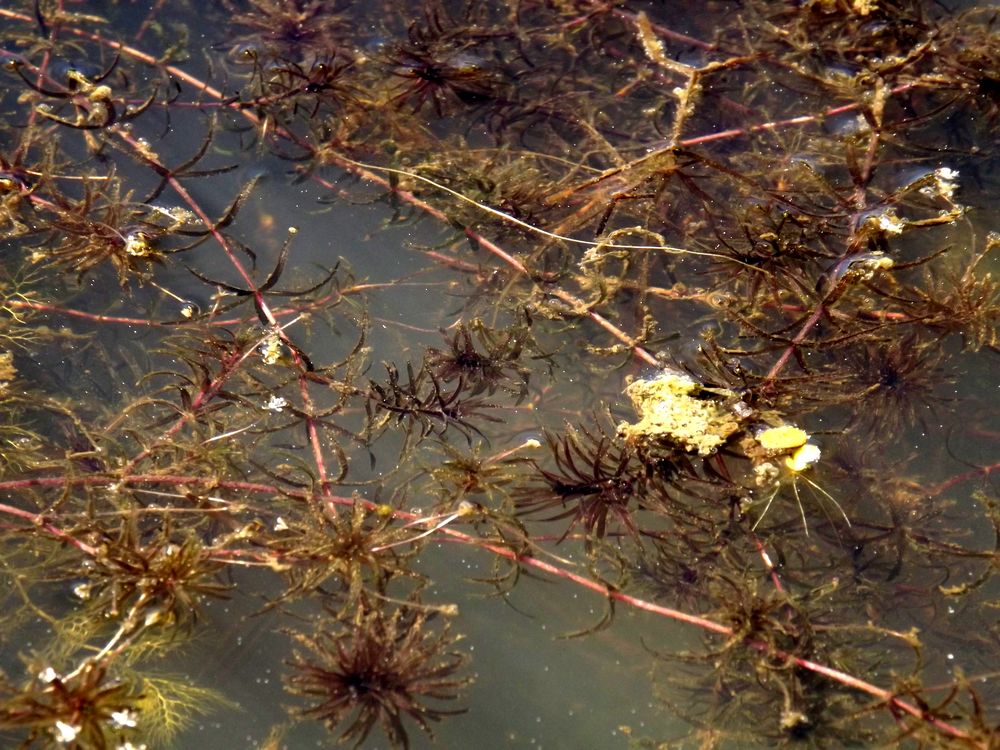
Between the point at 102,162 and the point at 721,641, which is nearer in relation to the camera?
the point at 721,641

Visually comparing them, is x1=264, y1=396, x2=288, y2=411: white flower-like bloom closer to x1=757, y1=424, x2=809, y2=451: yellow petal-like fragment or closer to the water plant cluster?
the water plant cluster

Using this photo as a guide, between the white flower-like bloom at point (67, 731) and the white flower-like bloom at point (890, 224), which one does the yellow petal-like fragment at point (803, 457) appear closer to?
the white flower-like bloom at point (890, 224)

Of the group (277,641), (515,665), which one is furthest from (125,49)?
(515,665)

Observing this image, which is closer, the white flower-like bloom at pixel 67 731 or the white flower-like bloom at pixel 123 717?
the white flower-like bloom at pixel 67 731

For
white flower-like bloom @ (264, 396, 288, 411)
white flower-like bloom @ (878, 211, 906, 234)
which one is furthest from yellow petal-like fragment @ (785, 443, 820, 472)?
white flower-like bloom @ (264, 396, 288, 411)

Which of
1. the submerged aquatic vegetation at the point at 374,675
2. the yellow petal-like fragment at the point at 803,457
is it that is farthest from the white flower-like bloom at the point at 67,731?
the yellow petal-like fragment at the point at 803,457

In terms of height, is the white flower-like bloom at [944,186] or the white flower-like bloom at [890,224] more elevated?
the white flower-like bloom at [890,224]

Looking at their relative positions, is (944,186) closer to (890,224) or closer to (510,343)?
(890,224)

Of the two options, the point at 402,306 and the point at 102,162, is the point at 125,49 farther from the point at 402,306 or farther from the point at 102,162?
the point at 402,306
